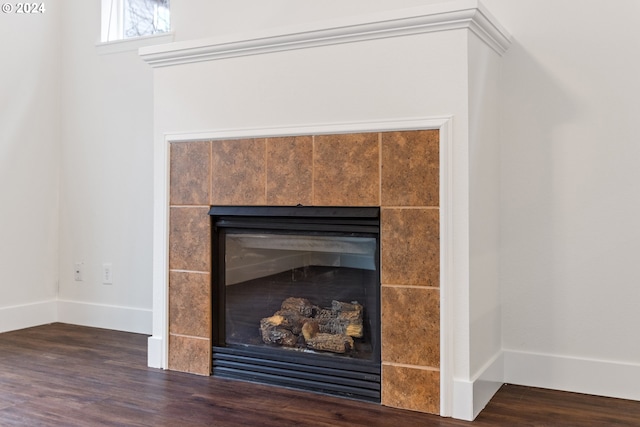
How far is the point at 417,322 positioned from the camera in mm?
2166

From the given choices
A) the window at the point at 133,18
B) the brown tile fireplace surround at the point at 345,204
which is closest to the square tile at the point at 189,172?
the brown tile fireplace surround at the point at 345,204

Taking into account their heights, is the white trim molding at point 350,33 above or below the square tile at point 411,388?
above

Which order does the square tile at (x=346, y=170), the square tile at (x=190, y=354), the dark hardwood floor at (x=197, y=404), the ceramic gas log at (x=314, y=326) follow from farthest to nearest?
the square tile at (x=190, y=354), the ceramic gas log at (x=314, y=326), the square tile at (x=346, y=170), the dark hardwood floor at (x=197, y=404)

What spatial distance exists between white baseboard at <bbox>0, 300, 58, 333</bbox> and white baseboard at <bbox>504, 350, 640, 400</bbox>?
9.08 ft

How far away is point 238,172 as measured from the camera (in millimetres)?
2514

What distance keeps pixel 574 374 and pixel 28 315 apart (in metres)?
3.05

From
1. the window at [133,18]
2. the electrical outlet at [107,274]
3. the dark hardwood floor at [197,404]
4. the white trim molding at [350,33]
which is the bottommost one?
the dark hardwood floor at [197,404]

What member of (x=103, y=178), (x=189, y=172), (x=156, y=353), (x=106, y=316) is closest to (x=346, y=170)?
(x=189, y=172)

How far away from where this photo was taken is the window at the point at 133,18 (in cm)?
354

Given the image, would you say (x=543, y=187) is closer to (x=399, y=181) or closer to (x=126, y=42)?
(x=399, y=181)

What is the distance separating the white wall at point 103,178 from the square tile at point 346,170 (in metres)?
1.44

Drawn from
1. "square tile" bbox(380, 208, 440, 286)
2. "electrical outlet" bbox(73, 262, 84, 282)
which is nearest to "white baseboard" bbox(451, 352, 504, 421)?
"square tile" bbox(380, 208, 440, 286)

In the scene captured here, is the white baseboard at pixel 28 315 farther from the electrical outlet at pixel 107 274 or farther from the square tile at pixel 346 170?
the square tile at pixel 346 170

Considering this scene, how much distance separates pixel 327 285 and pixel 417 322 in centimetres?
43
